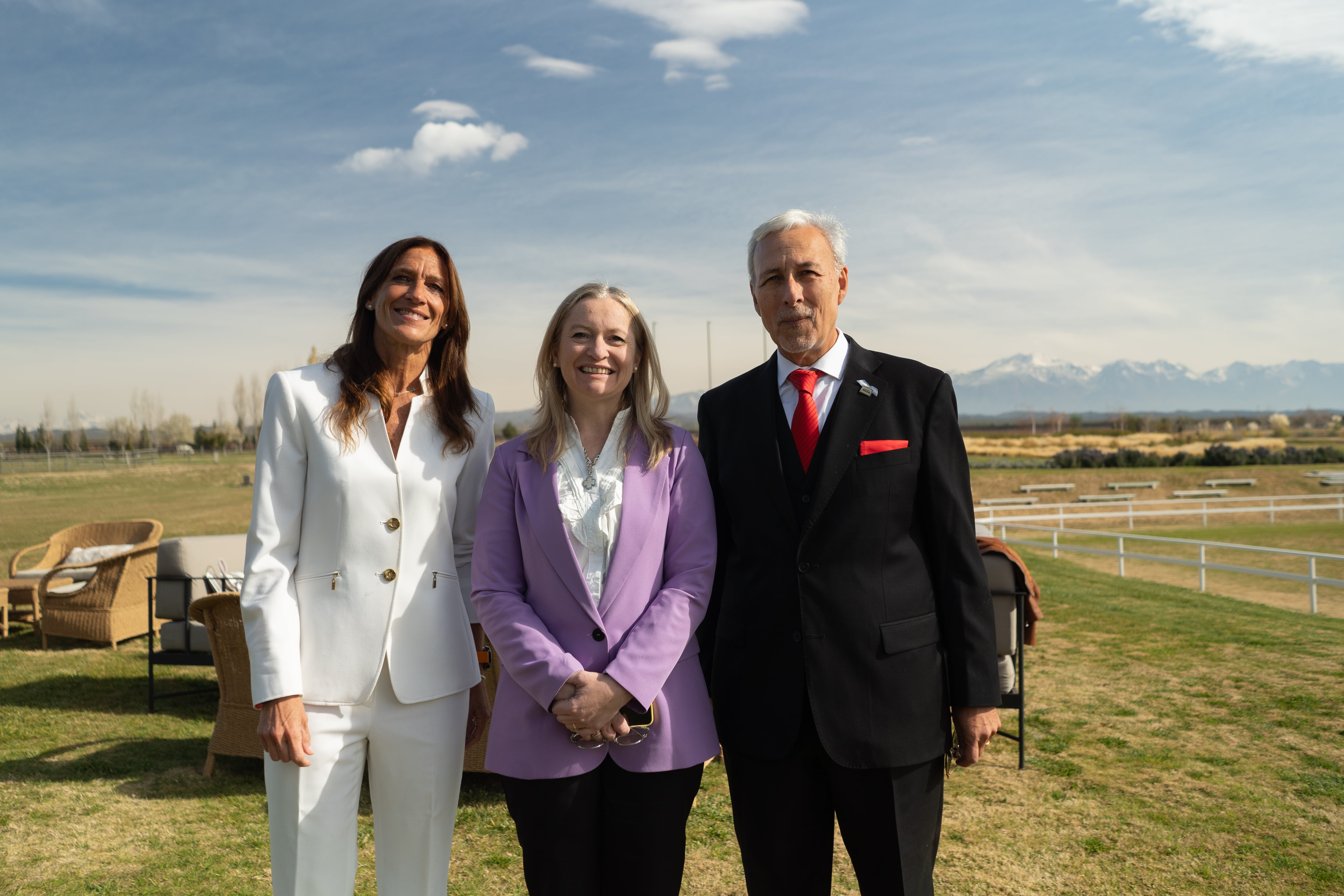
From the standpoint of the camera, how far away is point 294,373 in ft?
7.17

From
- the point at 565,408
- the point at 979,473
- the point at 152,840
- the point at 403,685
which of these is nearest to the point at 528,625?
the point at 403,685

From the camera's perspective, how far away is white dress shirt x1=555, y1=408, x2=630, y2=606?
2.08 metres

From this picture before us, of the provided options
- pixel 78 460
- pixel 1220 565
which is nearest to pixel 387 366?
pixel 1220 565

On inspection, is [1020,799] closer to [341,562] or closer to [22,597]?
[341,562]

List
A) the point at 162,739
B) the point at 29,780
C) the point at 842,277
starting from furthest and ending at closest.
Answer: the point at 162,739 → the point at 29,780 → the point at 842,277

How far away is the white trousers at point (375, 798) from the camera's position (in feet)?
6.67

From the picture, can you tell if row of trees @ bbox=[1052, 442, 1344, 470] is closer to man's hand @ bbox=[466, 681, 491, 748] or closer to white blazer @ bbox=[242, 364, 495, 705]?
man's hand @ bbox=[466, 681, 491, 748]

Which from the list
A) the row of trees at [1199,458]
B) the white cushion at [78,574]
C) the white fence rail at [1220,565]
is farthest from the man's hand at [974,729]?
the row of trees at [1199,458]

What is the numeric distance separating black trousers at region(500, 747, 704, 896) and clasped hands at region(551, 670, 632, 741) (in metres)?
0.09

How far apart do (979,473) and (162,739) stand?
36834 millimetres

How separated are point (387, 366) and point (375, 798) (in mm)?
1222

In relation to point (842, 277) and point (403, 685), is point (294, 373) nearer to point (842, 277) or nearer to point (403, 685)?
point (403, 685)

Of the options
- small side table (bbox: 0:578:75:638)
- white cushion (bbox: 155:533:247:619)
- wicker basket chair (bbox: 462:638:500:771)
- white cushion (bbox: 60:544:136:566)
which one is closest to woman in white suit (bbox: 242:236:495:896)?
wicker basket chair (bbox: 462:638:500:771)

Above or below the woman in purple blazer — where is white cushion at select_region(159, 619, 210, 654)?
below
